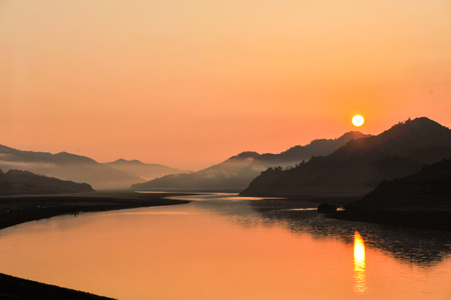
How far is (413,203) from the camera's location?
11988 centimetres

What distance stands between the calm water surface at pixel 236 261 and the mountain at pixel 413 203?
9.57 meters

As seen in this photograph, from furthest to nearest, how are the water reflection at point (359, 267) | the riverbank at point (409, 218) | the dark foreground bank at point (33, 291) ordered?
the riverbank at point (409, 218) < the water reflection at point (359, 267) < the dark foreground bank at point (33, 291)

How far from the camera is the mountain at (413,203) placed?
98.6 m

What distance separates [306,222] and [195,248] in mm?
45080

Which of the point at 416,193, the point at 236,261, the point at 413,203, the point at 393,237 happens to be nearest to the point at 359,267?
the point at 236,261

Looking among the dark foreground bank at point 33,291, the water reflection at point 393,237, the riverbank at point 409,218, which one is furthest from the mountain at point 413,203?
the dark foreground bank at point 33,291

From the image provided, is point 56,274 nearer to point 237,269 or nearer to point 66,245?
point 237,269

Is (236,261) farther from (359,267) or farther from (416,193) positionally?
(416,193)

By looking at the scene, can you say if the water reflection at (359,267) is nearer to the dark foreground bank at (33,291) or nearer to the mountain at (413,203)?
the dark foreground bank at (33,291)

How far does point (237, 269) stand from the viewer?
52.5 m

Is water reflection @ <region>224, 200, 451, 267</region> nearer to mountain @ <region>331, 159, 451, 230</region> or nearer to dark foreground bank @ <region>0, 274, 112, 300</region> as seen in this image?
mountain @ <region>331, 159, 451, 230</region>

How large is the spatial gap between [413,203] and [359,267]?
72.9m

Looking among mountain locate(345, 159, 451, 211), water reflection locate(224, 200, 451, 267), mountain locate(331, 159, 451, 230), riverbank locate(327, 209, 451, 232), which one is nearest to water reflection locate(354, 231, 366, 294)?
water reflection locate(224, 200, 451, 267)

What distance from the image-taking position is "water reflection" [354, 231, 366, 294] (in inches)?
1695
